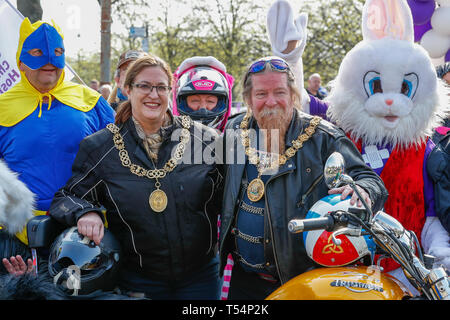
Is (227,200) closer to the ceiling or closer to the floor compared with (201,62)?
closer to the floor

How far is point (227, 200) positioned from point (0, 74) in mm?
3414

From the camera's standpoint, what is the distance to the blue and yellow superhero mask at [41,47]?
3148 millimetres

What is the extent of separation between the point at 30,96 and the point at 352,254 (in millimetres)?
2438

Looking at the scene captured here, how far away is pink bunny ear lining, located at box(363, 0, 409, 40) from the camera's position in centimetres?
317

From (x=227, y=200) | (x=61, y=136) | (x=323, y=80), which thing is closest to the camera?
(x=227, y=200)

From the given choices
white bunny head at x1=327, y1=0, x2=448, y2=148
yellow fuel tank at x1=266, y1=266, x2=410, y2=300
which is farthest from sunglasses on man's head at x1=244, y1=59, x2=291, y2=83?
yellow fuel tank at x1=266, y1=266, x2=410, y2=300

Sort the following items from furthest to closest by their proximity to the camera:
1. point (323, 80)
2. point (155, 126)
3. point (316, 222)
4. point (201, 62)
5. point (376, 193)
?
1. point (323, 80)
2. point (201, 62)
3. point (155, 126)
4. point (376, 193)
5. point (316, 222)

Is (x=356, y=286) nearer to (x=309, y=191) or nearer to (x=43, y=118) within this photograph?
(x=309, y=191)

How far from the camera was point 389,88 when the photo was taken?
3121mm

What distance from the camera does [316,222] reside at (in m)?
1.67

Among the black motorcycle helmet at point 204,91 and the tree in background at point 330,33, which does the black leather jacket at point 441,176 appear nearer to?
the black motorcycle helmet at point 204,91

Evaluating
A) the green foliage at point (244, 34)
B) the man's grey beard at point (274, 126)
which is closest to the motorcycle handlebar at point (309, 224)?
the man's grey beard at point (274, 126)

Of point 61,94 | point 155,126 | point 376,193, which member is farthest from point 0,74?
point 376,193
